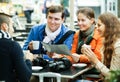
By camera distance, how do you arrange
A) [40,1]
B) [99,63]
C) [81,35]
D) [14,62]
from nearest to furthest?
[14,62] < [99,63] < [81,35] < [40,1]

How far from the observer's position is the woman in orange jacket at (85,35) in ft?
12.1

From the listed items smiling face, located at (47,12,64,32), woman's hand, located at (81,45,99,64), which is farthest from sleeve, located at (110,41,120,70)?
smiling face, located at (47,12,64,32)

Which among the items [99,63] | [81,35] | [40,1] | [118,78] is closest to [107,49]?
[99,63]

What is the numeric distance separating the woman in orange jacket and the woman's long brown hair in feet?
1.37

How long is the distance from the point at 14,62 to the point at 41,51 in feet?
4.23

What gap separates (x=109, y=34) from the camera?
10.5 feet

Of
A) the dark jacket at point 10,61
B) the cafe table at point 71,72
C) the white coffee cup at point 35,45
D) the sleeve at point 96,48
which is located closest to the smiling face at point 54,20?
the white coffee cup at point 35,45

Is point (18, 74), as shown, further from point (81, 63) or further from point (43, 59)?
point (81, 63)

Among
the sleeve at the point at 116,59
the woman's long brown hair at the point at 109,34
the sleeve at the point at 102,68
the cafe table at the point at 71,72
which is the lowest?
the cafe table at the point at 71,72

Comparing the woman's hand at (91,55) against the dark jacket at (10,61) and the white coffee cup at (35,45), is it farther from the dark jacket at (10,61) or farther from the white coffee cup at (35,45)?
the dark jacket at (10,61)

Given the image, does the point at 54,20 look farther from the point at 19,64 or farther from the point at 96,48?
the point at 19,64

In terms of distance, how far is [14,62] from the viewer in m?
2.67

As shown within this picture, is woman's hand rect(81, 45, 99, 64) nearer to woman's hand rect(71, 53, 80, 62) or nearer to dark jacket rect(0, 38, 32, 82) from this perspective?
woman's hand rect(71, 53, 80, 62)

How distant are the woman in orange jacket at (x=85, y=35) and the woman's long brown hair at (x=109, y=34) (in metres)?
0.42
